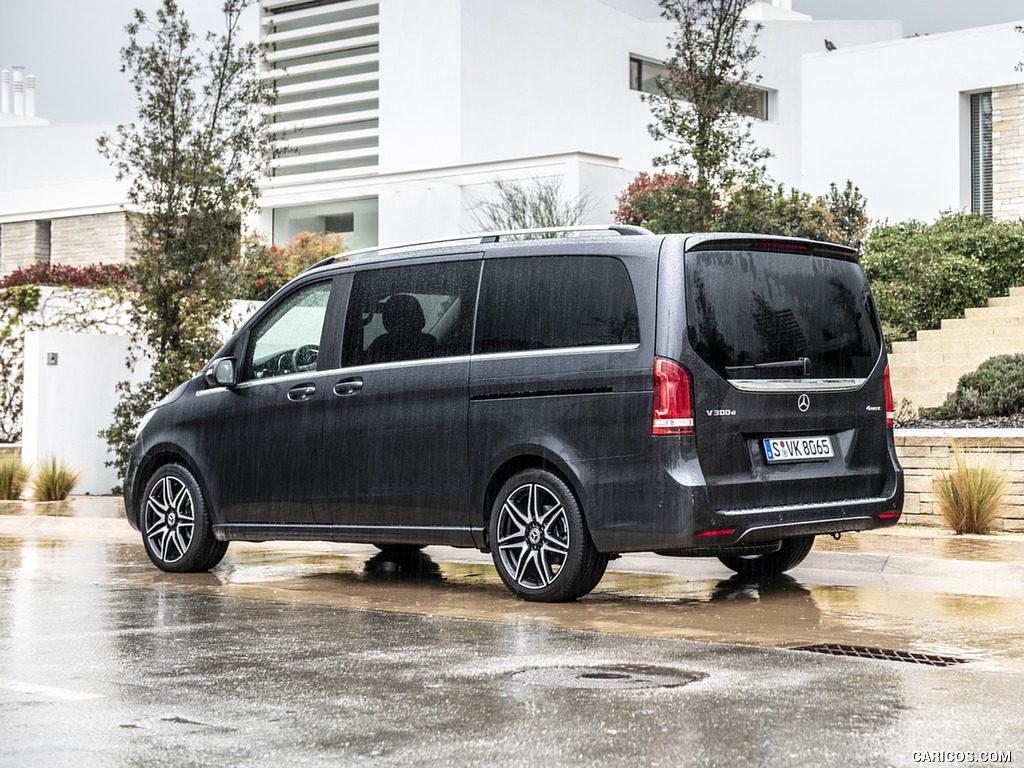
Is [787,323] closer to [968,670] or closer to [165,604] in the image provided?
[968,670]

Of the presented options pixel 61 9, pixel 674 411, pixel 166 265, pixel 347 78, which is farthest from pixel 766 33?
pixel 674 411

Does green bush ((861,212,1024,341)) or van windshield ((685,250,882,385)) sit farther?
green bush ((861,212,1024,341))

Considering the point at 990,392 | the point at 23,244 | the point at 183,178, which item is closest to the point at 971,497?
the point at 990,392

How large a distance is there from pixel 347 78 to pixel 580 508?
36.2m

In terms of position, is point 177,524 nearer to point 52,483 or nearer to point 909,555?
point 909,555

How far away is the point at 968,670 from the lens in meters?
6.87

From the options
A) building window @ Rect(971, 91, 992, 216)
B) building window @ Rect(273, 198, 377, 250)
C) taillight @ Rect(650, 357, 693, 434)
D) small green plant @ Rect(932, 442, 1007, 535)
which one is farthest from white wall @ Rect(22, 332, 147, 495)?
building window @ Rect(273, 198, 377, 250)

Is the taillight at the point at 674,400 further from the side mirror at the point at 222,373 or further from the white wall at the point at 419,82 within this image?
the white wall at the point at 419,82

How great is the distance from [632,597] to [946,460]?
3967 mm

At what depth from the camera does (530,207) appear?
33094 mm

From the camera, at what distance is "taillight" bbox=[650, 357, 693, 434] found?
8.70 m

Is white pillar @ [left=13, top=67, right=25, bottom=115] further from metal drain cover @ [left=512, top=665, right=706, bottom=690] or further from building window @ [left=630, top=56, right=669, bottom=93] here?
metal drain cover @ [left=512, top=665, right=706, bottom=690]

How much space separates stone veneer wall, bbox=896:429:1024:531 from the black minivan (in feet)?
8.00

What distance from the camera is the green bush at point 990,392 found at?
54.3ft
